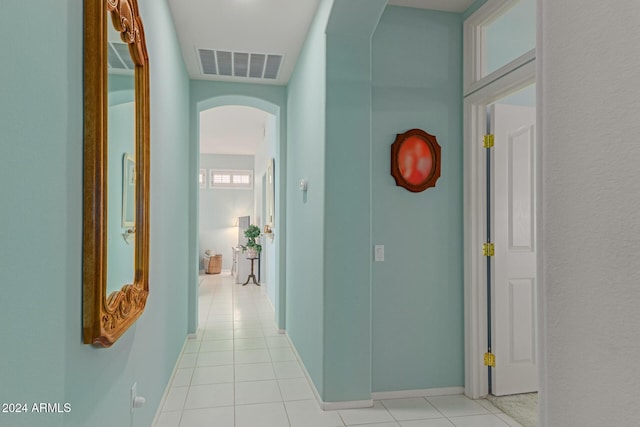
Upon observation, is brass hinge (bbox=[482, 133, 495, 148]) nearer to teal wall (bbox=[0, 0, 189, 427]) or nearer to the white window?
teal wall (bbox=[0, 0, 189, 427])

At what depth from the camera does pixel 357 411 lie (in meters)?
2.64

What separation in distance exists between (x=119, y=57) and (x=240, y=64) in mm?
2638

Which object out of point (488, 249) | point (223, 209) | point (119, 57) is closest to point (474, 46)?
point (488, 249)

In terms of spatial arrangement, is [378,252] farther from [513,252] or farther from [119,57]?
[119,57]

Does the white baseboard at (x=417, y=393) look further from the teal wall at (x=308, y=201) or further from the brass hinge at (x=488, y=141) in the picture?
the brass hinge at (x=488, y=141)

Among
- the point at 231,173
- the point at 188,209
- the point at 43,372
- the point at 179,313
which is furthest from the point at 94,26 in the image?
the point at 231,173

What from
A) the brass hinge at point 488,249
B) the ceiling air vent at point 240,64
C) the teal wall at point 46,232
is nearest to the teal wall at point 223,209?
the ceiling air vent at point 240,64

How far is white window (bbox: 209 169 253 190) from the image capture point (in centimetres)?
1007

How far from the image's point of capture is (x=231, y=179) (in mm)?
10211

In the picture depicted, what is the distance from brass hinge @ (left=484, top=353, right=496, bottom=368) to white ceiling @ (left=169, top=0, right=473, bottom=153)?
253 cm

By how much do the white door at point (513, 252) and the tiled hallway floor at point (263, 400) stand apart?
0.37 m

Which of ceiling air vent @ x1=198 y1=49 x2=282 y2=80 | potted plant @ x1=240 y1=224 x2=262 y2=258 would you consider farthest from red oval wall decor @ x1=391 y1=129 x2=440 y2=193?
potted plant @ x1=240 y1=224 x2=262 y2=258

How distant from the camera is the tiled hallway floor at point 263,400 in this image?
2533 mm

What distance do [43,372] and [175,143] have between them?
2541 millimetres
